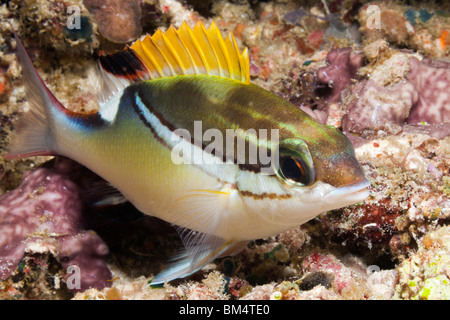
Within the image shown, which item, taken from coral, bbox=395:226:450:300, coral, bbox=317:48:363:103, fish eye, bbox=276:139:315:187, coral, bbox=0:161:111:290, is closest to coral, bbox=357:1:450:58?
coral, bbox=317:48:363:103

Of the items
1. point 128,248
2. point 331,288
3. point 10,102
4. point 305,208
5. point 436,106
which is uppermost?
point 10,102

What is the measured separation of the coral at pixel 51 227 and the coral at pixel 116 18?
154cm

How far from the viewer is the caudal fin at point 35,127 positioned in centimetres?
294

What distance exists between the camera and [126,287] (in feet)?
9.19

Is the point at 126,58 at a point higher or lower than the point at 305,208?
higher

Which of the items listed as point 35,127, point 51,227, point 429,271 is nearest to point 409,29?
point 429,271

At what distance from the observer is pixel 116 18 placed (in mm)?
→ 3697

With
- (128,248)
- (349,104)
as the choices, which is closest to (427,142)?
(349,104)

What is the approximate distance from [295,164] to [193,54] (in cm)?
117

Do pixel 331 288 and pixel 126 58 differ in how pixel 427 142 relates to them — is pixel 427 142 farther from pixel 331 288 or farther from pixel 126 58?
pixel 126 58

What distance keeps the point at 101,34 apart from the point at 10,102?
1.26 metres

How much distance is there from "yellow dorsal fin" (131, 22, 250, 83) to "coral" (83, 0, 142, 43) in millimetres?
1338

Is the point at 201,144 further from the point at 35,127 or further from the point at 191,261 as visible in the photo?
the point at 35,127
